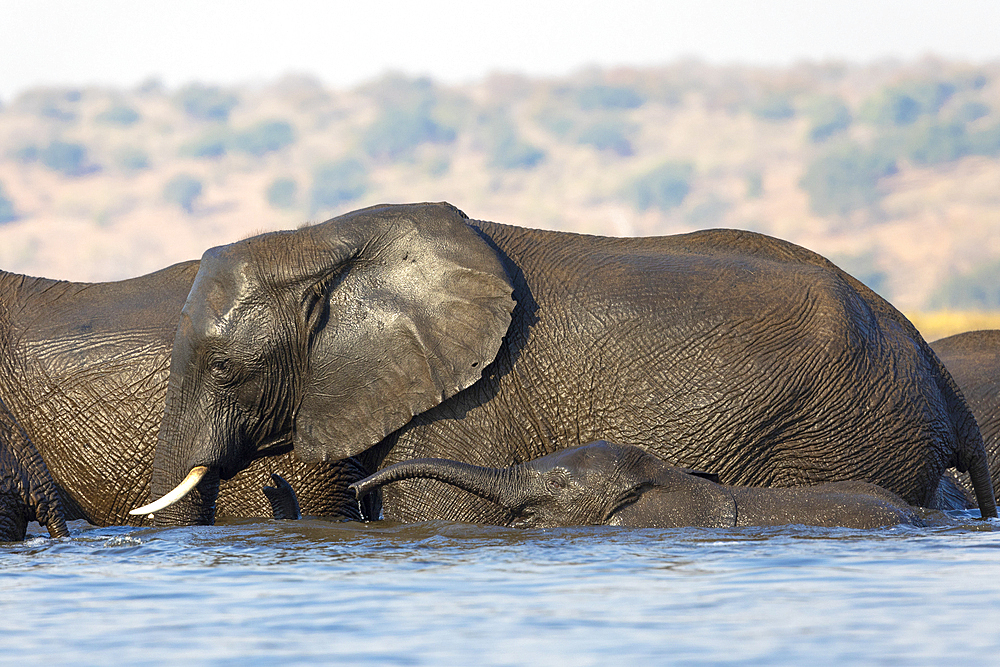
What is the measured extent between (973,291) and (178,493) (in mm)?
83436

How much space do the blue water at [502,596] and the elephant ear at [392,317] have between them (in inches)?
26.5

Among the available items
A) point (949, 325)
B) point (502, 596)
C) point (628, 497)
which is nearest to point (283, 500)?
point (628, 497)

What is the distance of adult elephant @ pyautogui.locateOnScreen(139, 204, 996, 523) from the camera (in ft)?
28.3

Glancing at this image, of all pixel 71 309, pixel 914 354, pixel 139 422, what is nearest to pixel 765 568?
pixel 914 354

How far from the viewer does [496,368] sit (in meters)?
8.72

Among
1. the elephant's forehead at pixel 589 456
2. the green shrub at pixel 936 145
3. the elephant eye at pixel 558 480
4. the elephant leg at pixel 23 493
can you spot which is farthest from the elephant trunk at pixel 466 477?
the green shrub at pixel 936 145

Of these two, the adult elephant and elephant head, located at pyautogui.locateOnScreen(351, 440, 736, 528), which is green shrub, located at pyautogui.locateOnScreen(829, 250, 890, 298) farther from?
elephant head, located at pyautogui.locateOnScreen(351, 440, 736, 528)

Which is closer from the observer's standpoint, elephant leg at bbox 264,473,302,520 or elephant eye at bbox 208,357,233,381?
elephant eye at bbox 208,357,233,381

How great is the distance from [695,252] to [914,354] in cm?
139

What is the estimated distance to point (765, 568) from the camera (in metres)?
6.89

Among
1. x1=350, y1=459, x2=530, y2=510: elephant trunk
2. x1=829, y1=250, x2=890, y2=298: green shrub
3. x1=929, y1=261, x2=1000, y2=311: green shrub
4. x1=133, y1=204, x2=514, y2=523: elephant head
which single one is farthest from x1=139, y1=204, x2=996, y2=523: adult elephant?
x1=829, y1=250, x2=890, y2=298: green shrub

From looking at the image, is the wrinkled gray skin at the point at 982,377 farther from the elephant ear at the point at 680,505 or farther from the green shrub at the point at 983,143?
the green shrub at the point at 983,143

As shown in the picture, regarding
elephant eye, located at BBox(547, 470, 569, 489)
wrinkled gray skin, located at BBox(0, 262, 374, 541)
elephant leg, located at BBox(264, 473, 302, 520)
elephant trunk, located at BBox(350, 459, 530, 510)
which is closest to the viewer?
elephant trunk, located at BBox(350, 459, 530, 510)

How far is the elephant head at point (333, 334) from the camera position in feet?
28.3
